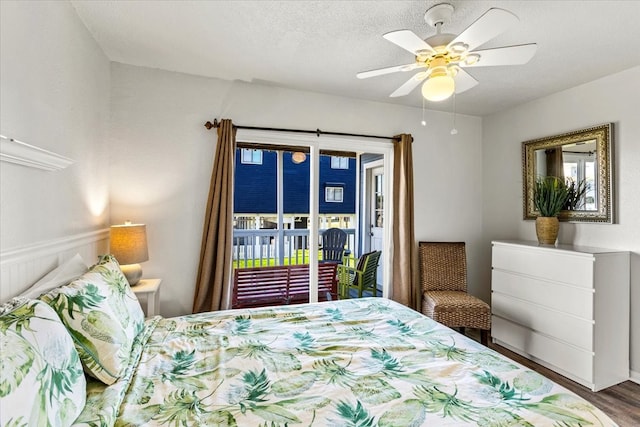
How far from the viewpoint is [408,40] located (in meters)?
1.65

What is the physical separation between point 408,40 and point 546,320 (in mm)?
2640

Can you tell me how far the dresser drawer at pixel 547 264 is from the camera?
2496mm

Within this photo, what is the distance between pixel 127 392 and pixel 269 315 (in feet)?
3.26

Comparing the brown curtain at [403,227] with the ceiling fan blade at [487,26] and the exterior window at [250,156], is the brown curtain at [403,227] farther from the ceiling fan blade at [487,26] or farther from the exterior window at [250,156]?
the ceiling fan blade at [487,26]

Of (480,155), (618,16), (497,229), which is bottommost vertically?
(497,229)

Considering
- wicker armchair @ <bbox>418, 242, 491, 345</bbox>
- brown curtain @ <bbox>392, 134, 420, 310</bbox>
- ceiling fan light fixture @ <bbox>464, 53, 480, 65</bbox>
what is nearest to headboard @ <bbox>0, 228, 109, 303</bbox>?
ceiling fan light fixture @ <bbox>464, 53, 480, 65</bbox>

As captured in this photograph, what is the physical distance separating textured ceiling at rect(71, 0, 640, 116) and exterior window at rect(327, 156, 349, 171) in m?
0.97

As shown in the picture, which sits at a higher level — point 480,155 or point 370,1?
point 370,1

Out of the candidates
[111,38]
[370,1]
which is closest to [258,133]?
[111,38]

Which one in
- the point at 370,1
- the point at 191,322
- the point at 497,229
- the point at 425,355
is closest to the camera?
the point at 425,355

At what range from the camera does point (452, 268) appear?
3.53 metres

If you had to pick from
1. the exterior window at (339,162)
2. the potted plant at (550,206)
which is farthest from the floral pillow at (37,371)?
the potted plant at (550,206)

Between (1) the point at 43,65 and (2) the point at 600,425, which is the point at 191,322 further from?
(2) the point at 600,425

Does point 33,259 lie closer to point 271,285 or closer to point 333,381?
point 333,381
